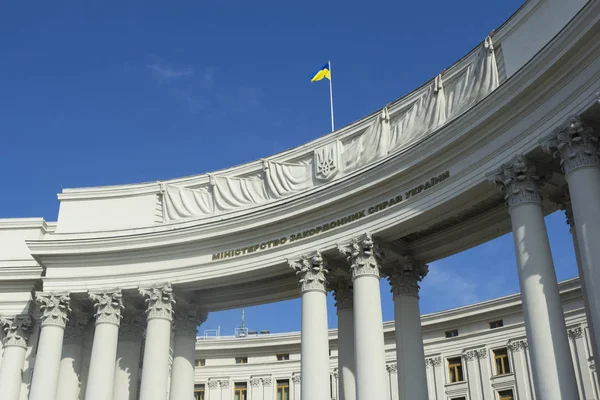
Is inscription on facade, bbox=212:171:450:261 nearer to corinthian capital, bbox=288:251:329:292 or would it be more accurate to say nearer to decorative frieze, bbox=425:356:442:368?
corinthian capital, bbox=288:251:329:292

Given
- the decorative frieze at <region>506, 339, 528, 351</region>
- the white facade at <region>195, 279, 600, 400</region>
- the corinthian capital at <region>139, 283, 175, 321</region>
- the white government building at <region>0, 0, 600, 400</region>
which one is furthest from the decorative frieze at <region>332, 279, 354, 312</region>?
the decorative frieze at <region>506, 339, 528, 351</region>

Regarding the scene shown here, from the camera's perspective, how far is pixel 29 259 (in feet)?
150

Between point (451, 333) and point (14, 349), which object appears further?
point (451, 333)

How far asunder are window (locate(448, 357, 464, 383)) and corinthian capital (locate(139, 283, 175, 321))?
36.7 meters

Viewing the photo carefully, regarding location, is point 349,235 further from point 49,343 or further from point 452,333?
point 452,333

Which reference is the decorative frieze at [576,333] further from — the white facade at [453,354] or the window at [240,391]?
the window at [240,391]

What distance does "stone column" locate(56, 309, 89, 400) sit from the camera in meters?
40.3

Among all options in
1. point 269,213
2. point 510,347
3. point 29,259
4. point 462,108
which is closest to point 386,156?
point 462,108

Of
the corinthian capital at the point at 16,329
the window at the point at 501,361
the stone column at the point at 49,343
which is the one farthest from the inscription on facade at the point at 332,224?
the window at the point at 501,361

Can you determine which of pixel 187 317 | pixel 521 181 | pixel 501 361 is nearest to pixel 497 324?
pixel 501 361

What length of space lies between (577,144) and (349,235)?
1249 cm

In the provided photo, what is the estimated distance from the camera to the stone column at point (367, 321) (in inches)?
1246

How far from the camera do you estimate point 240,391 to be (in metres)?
75.4

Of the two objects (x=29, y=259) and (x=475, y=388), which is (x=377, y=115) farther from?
(x=475, y=388)
